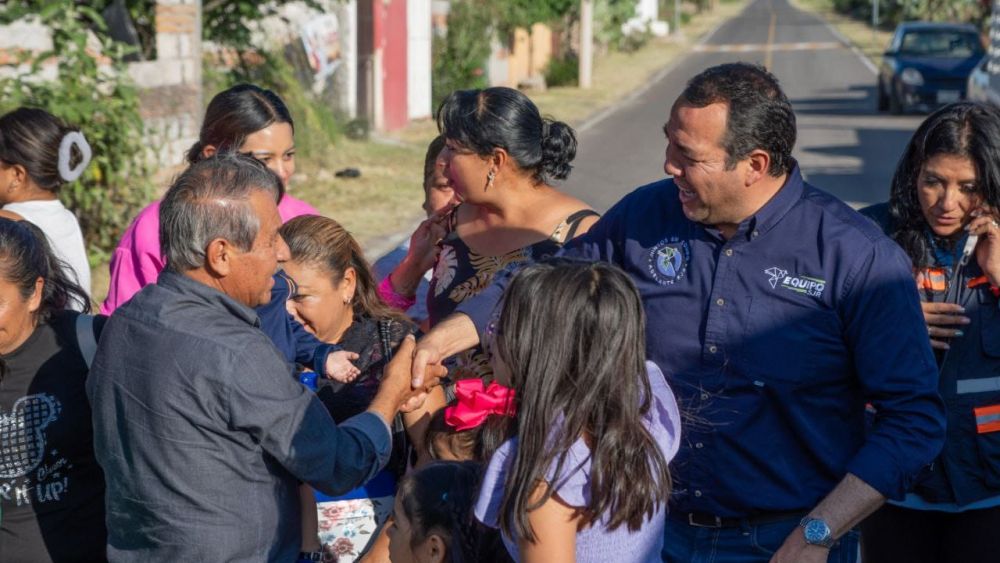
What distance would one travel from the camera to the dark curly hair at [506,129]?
3723mm

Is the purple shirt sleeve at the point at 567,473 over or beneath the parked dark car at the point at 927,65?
over

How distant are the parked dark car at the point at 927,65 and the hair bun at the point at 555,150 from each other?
1939 centimetres

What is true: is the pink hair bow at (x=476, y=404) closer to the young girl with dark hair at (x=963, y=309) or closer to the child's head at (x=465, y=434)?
the child's head at (x=465, y=434)

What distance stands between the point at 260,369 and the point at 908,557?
6.40 ft

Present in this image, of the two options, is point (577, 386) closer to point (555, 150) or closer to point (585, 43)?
point (555, 150)

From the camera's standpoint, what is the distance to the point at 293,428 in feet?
8.82

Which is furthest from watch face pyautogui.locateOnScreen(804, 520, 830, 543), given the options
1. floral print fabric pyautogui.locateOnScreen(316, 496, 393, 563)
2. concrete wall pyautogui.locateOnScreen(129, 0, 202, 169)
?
concrete wall pyautogui.locateOnScreen(129, 0, 202, 169)

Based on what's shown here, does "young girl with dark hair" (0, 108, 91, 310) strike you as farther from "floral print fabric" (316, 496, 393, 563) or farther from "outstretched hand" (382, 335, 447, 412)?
"outstretched hand" (382, 335, 447, 412)

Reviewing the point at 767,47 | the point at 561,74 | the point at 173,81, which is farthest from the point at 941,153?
the point at 767,47

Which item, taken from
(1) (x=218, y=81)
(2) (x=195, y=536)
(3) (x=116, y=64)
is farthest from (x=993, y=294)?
(1) (x=218, y=81)

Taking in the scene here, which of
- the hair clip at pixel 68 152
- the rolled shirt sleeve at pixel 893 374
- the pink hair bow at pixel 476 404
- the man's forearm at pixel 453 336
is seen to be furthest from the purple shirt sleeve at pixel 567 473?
the hair clip at pixel 68 152

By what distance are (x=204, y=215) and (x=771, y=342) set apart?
1349mm

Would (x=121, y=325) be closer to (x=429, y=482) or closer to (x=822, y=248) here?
(x=429, y=482)

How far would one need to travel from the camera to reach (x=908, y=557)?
343 centimetres
